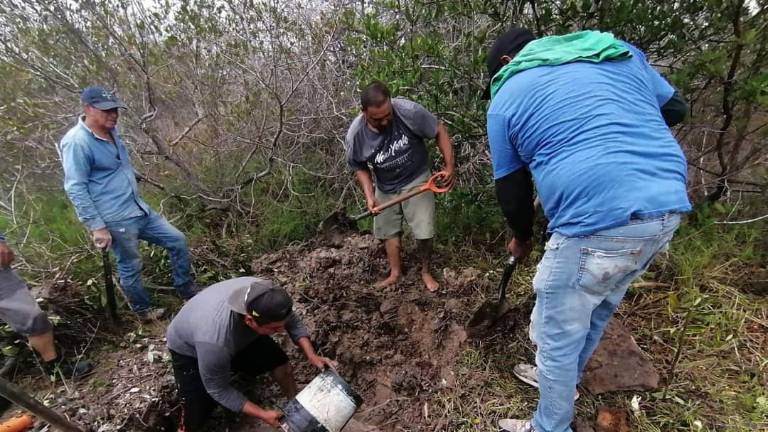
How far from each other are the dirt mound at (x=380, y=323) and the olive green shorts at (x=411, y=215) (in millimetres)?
378

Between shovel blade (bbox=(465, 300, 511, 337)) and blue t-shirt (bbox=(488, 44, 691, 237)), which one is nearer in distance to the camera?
blue t-shirt (bbox=(488, 44, 691, 237))

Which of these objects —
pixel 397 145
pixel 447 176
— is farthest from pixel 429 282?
pixel 397 145

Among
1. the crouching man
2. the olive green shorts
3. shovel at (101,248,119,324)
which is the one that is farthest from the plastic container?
shovel at (101,248,119,324)

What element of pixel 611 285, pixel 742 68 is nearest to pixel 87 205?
pixel 611 285

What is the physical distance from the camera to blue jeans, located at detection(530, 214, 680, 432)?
163cm

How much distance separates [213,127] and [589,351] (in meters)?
4.76

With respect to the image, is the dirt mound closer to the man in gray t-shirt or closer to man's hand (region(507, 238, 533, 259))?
the man in gray t-shirt

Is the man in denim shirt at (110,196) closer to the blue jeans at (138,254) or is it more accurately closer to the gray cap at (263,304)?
the blue jeans at (138,254)

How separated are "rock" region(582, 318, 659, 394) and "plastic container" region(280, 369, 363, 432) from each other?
4.33 ft

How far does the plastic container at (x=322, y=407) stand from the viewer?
6.88 feet

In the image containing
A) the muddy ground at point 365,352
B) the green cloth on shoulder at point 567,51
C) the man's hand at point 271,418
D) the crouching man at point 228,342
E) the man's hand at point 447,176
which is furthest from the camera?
the man's hand at point 447,176

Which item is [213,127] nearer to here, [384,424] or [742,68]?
[384,424]

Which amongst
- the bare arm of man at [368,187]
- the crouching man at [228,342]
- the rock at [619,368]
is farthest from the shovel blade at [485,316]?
the bare arm of man at [368,187]

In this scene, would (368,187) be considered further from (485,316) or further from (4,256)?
(4,256)
